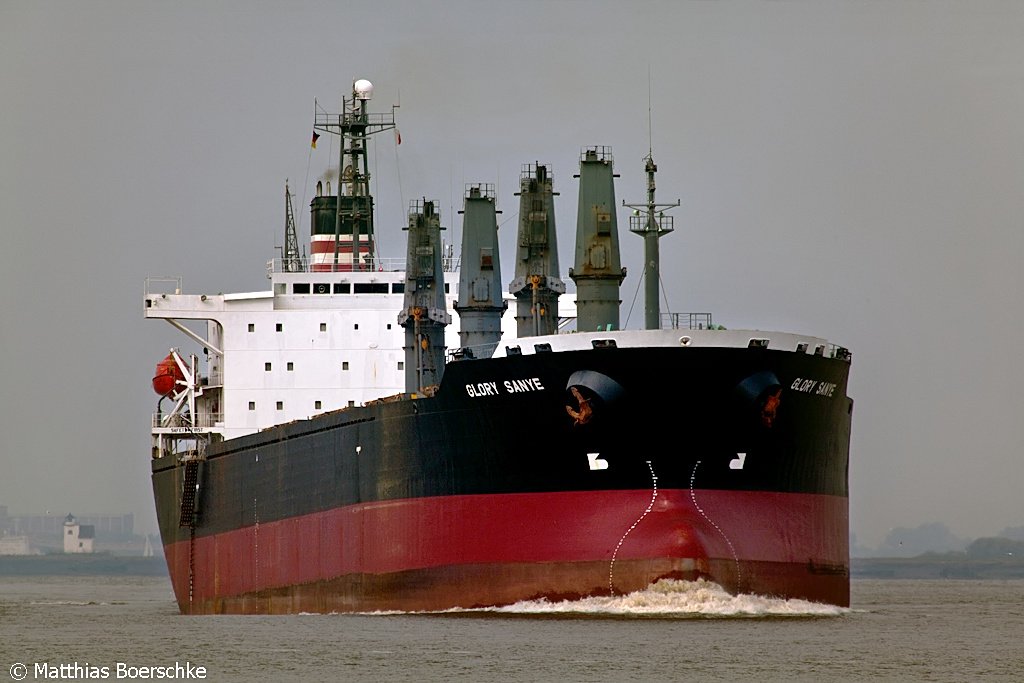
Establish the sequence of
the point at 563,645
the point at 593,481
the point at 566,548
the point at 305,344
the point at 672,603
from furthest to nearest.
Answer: the point at 305,344 → the point at 566,548 → the point at 593,481 → the point at 672,603 → the point at 563,645

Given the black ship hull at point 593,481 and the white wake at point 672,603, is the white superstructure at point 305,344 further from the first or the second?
the white wake at point 672,603

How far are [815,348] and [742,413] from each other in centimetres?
242

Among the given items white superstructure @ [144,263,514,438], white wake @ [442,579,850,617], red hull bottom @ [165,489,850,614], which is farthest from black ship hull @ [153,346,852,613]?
Result: white superstructure @ [144,263,514,438]

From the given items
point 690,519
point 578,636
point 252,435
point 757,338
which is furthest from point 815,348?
point 252,435

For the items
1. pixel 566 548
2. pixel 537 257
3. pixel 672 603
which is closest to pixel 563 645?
pixel 672 603

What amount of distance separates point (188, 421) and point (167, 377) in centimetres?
118

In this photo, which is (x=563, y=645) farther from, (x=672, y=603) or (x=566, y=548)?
(x=566, y=548)

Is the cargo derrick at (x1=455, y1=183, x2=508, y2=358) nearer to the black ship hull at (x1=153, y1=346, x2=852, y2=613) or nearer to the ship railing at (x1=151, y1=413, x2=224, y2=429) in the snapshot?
the black ship hull at (x1=153, y1=346, x2=852, y2=613)

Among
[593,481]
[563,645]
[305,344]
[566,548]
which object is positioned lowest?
[563,645]

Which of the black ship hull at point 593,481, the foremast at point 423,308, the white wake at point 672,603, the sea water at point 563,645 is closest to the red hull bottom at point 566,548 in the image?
the black ship hull at point 593,481

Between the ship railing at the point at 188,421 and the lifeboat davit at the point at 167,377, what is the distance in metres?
0.64

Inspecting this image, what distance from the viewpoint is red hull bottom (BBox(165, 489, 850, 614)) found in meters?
30.2

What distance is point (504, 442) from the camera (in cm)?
3164

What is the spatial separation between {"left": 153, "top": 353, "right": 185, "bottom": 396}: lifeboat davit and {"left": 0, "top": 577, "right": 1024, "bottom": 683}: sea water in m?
11.1
